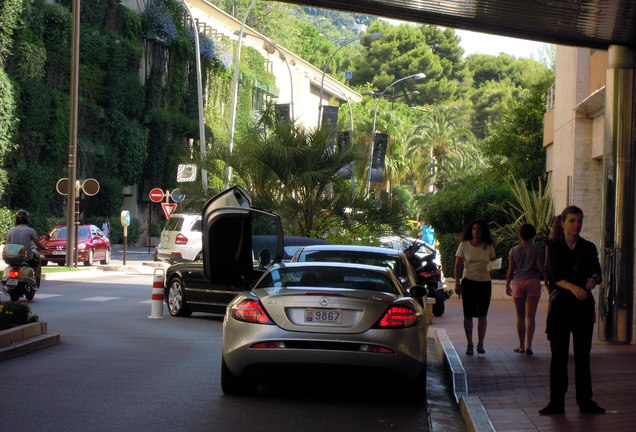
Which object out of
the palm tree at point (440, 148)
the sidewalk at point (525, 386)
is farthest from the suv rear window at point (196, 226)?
the palm tree at point (440, 148)

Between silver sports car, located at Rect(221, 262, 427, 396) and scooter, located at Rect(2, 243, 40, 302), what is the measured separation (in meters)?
11.0

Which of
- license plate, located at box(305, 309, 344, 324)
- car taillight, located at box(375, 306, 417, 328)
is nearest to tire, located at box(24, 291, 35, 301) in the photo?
license plate, located at box(305, 309, 344, 324)

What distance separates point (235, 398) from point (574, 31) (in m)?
7.45

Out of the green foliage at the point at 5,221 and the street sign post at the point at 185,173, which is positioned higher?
the street sign post at the point at 185,173

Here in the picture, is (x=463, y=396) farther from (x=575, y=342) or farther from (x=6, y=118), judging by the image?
(x=6, y=118)

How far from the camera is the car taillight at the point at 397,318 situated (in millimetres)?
9281

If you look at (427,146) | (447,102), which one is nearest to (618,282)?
(427,146)

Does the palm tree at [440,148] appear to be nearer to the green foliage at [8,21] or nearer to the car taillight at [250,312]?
the green foliage at [8,21]

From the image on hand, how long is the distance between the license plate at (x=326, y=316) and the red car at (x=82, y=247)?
28.5 metres

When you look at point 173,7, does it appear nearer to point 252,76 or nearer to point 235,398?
point 252,76

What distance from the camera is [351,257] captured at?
1268cm

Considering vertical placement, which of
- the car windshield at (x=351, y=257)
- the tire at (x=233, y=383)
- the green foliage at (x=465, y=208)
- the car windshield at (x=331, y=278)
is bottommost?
the tire at (x=233, y=383)

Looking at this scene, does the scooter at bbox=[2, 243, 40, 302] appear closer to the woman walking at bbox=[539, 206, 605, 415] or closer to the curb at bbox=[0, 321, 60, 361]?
the curb at bbox=[0, 321, 60, 361]

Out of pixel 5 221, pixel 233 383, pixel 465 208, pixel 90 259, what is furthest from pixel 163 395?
pixel 5 221
